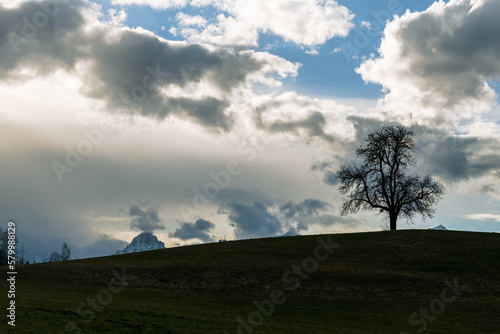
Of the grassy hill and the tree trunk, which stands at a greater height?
the tree trunk

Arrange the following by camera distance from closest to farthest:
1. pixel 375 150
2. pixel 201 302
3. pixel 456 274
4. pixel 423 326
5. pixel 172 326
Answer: pixel 172 326, pixel 423 326, pixel 201 302, pixel 456 274, pixel 375 150

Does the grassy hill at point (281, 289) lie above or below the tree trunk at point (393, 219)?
below

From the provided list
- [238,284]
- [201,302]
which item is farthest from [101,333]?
[238,284]

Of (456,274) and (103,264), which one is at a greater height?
(103,264)

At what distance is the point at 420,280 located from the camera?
3994 cm

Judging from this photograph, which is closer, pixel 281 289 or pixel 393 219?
pixel 281 289

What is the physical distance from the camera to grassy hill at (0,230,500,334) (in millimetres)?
25578

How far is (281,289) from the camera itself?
123 ft

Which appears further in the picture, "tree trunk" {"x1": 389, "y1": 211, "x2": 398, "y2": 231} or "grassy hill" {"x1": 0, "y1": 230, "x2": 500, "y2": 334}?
"tree trunk" {"x1": 389, "y1": 211, "x2": 398, "y2": 231}

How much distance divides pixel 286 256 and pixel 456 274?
1742cm

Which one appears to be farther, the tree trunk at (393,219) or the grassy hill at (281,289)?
the tree trunk at (393,219)

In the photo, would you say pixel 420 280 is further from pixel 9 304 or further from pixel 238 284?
pixel 9 304

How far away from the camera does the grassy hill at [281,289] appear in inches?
1007

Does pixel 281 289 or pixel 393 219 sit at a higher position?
pixel 393 219
